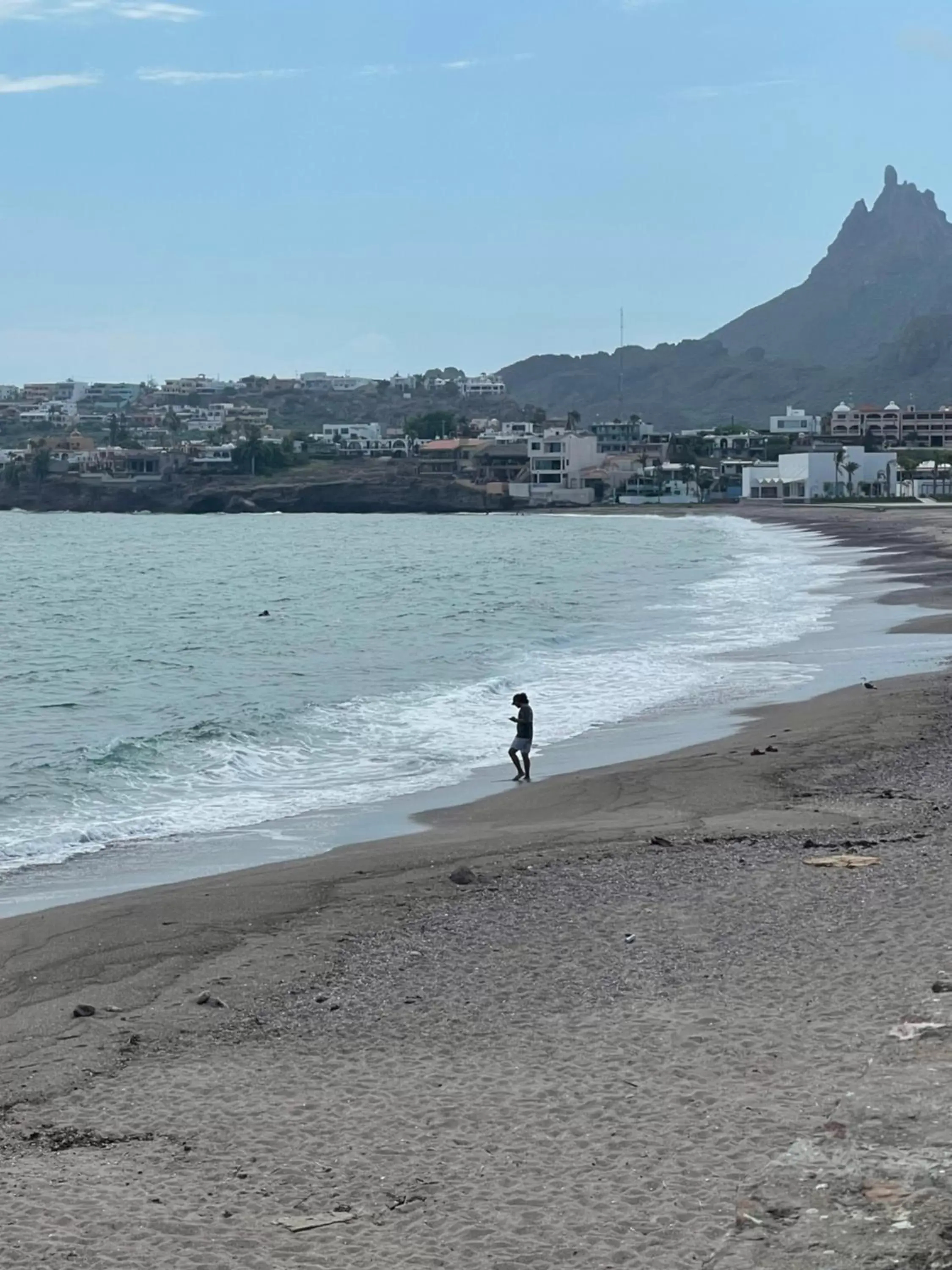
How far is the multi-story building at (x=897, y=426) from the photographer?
18188 centimetres

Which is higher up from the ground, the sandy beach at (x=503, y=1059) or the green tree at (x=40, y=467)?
the green tree at (x=40, y=467)

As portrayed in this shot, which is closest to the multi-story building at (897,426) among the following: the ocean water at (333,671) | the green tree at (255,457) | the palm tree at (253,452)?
the green tree at (255,457)

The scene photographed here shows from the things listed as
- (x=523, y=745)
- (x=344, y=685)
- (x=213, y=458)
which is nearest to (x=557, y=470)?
(x=213, y=458)

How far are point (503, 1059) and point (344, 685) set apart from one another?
62.0 feet

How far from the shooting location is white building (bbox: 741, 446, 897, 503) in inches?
5463

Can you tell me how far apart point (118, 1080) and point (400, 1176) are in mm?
1968

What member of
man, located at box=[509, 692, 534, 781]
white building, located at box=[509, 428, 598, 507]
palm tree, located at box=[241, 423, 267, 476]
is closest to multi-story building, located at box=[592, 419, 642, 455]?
white building, located at box=[509, 428, 598, 507]

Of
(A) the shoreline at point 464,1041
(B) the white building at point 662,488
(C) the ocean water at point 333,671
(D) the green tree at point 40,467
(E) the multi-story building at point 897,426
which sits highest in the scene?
(E) the multi-story building at point 897,426

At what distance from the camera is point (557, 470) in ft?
541

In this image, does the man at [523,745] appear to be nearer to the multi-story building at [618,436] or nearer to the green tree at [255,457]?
the green tree at [255,457]

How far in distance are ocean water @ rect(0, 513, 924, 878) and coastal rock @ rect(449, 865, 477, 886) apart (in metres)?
3.94

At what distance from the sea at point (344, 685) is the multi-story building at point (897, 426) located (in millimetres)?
125090

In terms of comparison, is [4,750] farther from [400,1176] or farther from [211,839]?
[400,1176]

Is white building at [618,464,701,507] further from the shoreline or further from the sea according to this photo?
the shoreline
